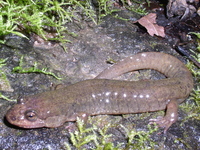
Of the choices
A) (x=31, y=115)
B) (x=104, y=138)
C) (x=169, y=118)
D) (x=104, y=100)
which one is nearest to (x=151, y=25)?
(x=104, y=100)

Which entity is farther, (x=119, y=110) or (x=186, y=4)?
(x=186, y=4)

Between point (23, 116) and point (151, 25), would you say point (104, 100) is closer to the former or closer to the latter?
point (23, 116)

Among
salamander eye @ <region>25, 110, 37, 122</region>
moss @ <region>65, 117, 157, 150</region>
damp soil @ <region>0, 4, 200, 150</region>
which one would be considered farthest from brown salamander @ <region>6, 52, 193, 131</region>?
moss @ <region>65, 117, 157, 150</region>

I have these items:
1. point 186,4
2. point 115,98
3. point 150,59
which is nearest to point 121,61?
point 150,59

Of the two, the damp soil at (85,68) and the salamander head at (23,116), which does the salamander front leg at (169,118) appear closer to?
the damp soil at (85,68)

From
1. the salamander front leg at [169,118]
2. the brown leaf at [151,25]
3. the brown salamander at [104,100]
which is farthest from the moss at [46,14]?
the salamander front leg at [169,118]

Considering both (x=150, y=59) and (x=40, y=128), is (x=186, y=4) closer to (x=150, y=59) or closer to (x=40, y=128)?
(x=150, y=59)

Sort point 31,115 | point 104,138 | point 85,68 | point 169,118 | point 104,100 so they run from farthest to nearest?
point 85,68 < point 104,100 < point 169,118 < point 31,115 < point 104,138

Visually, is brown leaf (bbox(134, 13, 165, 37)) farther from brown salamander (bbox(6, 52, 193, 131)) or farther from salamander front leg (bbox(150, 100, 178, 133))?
salamander front leg (bbox(150, 100, 178, 133))
